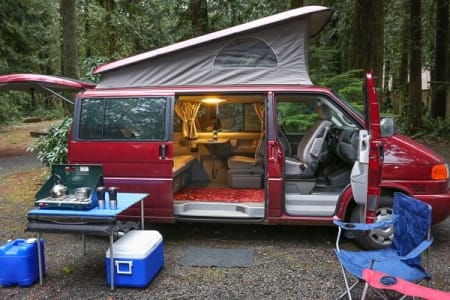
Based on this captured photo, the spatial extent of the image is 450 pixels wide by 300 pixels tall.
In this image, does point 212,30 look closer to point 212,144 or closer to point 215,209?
point 212,144

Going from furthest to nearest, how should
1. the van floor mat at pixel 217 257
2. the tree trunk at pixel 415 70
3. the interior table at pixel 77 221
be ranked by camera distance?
the tree trunk at pixel 415 70 < the van floor mat at pixel 217 257 < the interior table at pixel 77 221

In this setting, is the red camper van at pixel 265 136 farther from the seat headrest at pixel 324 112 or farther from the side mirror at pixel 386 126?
the side mirror at pixel 386 126

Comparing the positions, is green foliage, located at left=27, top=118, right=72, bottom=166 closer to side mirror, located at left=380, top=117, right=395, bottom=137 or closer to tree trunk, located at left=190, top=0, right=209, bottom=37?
tree trunk, located at left=190, top=0, right=209, bottom=37

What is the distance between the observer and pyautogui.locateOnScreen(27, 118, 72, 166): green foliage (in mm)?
8352

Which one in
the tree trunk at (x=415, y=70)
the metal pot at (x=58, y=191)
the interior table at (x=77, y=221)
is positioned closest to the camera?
the interior table at (x=77, y=221)

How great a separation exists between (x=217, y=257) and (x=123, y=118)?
2.06 m

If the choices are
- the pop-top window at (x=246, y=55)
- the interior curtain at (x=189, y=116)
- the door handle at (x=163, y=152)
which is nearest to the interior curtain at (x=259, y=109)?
the interior curtain at (x=189, y=116)

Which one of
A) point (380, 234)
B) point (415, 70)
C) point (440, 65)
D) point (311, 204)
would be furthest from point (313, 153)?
point (440, 65)

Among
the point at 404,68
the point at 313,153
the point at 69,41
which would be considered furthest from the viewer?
the point at 404,68

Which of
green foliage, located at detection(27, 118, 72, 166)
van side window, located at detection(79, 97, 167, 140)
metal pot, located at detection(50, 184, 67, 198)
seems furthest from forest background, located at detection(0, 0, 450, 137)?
metal pot, located at detection(50, 184, 67, 198)

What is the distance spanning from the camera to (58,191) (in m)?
4.57

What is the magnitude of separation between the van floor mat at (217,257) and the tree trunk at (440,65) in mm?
12804

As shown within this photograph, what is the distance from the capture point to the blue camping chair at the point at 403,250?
356cm

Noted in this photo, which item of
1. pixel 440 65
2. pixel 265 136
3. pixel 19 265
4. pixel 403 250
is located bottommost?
pixel 19 265
